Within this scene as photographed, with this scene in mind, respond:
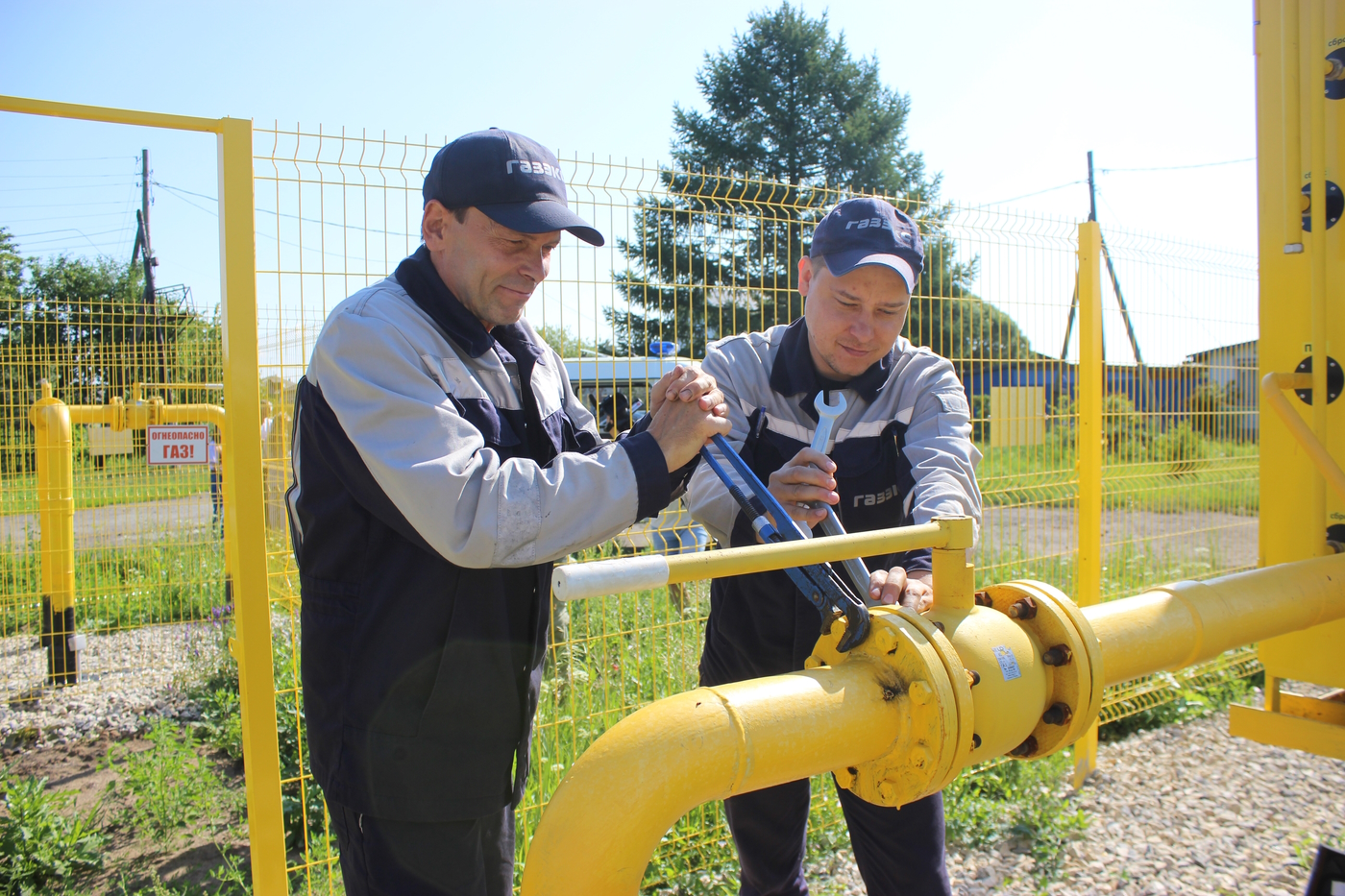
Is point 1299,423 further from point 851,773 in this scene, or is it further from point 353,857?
point 353,857

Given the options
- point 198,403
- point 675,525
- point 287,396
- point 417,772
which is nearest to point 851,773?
point 417,772

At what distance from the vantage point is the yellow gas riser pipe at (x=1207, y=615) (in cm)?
126

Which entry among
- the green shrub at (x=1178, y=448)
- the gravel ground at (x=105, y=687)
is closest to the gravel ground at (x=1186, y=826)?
the green shrub at (x=1178, y=448)

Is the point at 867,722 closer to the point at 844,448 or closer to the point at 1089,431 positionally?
the point at 844,448

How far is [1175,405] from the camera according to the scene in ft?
17.1

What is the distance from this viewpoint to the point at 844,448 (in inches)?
84.1

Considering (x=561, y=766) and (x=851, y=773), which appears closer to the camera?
(x=851, y=773)

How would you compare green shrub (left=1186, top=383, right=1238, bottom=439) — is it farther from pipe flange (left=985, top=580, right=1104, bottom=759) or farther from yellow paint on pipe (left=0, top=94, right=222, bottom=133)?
yellow paint on pipe (left=0, top=94, right=222, bottom=133)

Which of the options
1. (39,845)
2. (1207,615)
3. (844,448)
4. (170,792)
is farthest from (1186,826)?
(39,845)

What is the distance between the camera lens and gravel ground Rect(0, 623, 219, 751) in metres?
4.96

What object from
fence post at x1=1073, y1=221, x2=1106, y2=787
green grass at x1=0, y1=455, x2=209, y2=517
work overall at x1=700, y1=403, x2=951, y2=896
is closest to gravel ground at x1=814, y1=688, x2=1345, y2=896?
fence post at x1=1073, y1=221, x2=1106, y2=787

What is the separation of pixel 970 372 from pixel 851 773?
3.44 m

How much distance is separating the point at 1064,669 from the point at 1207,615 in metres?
0.43

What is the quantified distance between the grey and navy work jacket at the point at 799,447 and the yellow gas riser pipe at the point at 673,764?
1.08 m
